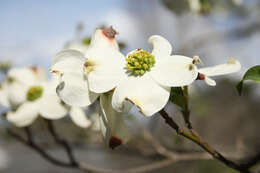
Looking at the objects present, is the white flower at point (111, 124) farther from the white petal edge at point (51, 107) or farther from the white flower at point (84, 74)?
the white petal edge at point (51, 107)

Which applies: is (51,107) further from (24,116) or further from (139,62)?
(139,62)

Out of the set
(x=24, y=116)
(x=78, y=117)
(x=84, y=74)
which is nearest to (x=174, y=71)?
(x=84, y=74)

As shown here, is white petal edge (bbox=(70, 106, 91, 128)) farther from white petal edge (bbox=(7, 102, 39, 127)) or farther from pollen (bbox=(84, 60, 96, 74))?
pollen (bbox=(84, 60, 96, 74))

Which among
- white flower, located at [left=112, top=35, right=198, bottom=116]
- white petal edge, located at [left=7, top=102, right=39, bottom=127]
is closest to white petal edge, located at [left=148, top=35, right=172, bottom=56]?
white flower, located at [left=112, top=35, right=198, bottom=116]

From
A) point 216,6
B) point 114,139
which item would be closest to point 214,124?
point 216,6

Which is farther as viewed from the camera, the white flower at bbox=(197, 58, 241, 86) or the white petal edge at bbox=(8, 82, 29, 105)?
the white petal edge at bbox=(8, 82, 29, 105)

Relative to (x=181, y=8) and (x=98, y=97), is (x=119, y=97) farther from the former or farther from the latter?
(x=181, y=8)

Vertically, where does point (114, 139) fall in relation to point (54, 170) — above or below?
above

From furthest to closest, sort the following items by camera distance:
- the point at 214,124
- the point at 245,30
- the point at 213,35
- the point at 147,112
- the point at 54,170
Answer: the point at 214,124
the point at 54,170
the point at 213,35
the point at 245,30
the point at 147,112
